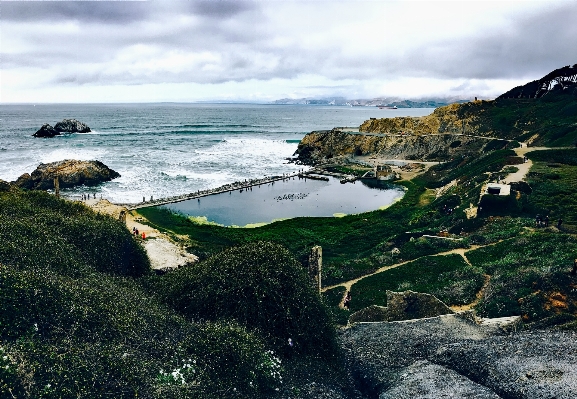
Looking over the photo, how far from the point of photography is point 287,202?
5769 centimetres

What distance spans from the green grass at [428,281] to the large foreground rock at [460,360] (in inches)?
175

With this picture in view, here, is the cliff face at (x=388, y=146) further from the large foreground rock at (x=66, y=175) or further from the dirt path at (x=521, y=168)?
the large foreground rock at (x=66, y=175)

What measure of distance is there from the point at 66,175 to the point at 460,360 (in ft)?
208

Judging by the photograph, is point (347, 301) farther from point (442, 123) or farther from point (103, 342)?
point (442, 123)

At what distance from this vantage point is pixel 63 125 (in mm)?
139125

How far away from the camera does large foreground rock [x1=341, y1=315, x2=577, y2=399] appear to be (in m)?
13.9

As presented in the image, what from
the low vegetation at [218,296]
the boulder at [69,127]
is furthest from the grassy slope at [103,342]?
the boulder at [69,127]

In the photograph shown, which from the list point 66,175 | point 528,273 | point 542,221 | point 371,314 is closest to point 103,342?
point 371,314

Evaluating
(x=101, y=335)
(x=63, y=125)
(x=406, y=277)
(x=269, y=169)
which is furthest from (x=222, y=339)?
(x=63, y=125)

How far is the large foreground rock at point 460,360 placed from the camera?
1391cm

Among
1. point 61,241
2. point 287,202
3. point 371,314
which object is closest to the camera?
point 61,241

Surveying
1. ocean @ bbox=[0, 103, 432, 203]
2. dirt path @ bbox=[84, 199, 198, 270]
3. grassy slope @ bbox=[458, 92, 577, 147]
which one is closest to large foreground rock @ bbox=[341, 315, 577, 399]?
dirt path @ bbox=[84, 199, 198, 270]

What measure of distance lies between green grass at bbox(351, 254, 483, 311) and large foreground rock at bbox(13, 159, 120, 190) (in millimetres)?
52098

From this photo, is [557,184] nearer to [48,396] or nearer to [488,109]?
[48,396]
